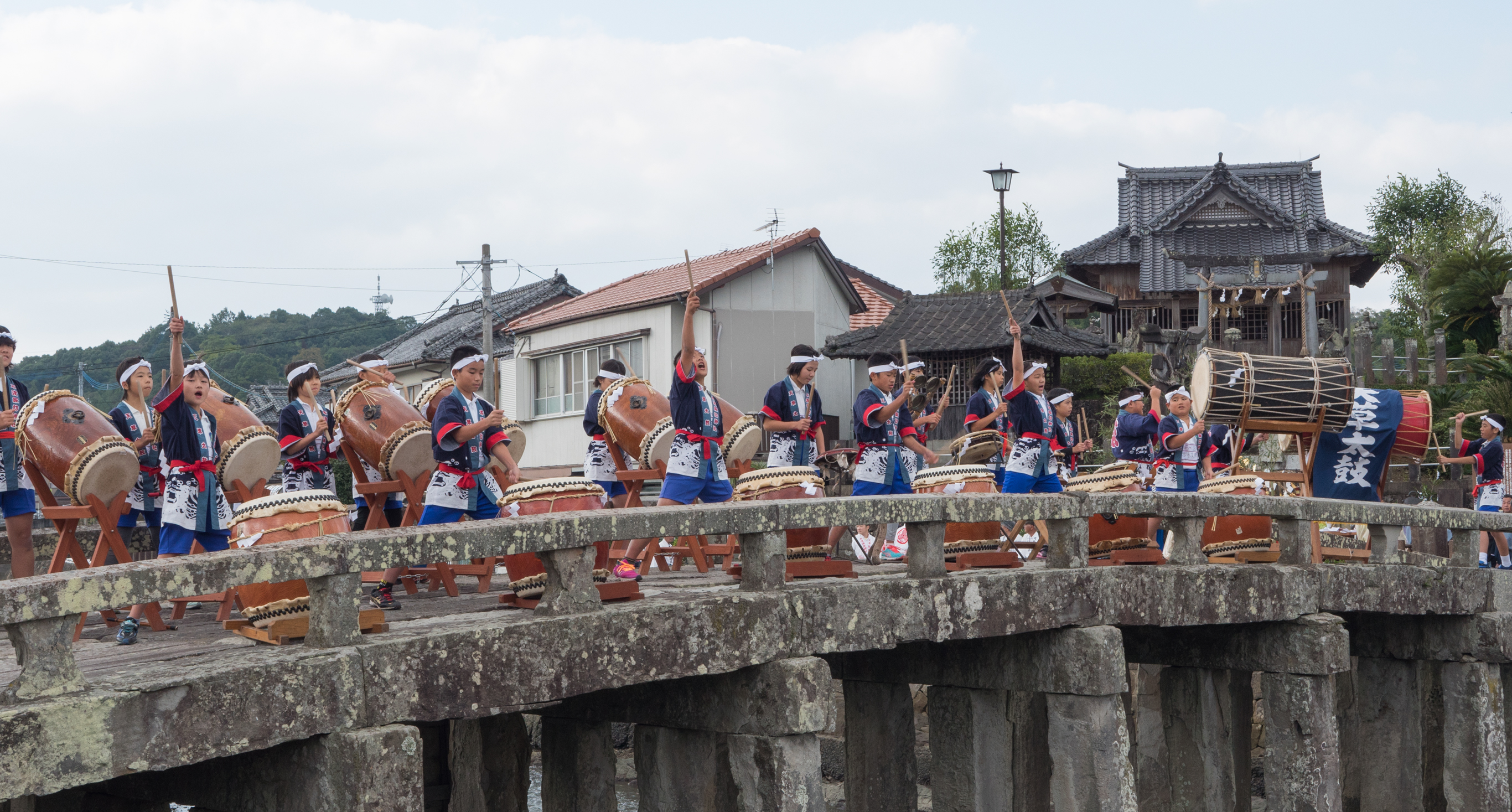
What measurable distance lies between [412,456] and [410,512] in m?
0.40

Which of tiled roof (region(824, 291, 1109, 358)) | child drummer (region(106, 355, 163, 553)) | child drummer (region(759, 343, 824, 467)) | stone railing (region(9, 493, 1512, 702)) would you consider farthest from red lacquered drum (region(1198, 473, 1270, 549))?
tiled roof (region(824, 291, 1109, 358))

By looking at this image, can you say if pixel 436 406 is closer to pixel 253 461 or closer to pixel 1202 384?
pixel 253 461

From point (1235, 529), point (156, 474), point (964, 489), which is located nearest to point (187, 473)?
point (156, 474)

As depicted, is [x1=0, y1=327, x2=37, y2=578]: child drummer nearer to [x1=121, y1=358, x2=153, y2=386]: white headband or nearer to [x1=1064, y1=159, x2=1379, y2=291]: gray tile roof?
[x1=121, y1=358, x2=153, y2=386]: white headband

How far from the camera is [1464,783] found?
896 centimetres

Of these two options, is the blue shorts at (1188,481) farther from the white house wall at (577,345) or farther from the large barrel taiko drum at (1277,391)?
the white house wall at (577,345)

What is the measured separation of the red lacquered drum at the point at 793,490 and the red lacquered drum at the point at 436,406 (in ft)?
4.67

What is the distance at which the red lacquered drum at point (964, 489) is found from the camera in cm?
783

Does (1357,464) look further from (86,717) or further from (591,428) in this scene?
(86,717)

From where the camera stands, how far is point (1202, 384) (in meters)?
10.2

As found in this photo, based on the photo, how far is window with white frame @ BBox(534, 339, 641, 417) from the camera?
75.2 feet

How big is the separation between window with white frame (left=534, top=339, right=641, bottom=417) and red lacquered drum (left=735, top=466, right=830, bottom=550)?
15383 millimetres

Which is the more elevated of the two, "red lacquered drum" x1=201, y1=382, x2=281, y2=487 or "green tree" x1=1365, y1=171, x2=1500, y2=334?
"green tree" x1=1365, y1=171, x2=1500, y2=334

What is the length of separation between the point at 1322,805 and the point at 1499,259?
17037mm
